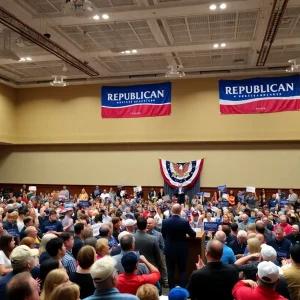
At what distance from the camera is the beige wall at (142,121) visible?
20250 mm

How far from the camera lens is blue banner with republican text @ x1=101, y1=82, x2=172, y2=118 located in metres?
20.0

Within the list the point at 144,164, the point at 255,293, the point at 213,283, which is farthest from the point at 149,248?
the point at 144,164

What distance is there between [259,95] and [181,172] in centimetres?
638

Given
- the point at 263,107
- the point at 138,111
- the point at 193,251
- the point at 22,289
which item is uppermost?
the point at 138,111

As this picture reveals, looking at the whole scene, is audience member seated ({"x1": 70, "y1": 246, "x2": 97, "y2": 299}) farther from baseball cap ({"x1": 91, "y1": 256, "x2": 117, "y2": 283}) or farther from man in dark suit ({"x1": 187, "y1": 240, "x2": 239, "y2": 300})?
man in dark suit ({"x1": 187, "y1": 240, "x2": 239, "y2": 300})

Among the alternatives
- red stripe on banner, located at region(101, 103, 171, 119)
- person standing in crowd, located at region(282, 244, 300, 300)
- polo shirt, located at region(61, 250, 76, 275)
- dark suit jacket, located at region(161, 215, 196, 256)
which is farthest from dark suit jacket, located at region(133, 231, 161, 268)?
red stripe on banner, located at region(101, 103, 171, 119)

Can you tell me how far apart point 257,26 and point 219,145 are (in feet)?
26.6

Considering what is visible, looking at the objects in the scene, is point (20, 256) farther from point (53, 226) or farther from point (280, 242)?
point (280, 242)

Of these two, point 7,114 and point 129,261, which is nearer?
point 129,261

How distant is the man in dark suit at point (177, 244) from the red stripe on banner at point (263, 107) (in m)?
13.5

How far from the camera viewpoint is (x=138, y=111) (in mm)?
20125

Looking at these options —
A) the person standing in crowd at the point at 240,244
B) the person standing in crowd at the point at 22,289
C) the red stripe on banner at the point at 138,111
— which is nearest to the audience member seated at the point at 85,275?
the person standing in crowd at the point at 22,289

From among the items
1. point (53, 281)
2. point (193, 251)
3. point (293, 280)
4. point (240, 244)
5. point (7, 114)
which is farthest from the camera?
point (7, 114)

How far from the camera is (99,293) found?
281cm
